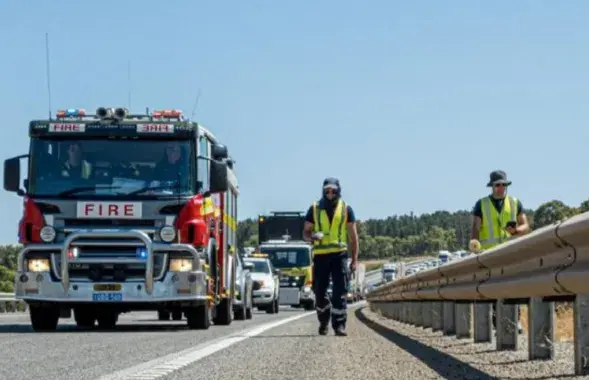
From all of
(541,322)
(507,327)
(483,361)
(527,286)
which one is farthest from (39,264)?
(527,286)

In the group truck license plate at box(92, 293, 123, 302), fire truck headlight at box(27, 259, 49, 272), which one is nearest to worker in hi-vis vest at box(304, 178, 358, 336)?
truck license plate at box(92, 293, 123, 302)

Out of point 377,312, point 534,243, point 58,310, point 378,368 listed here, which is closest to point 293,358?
point 378,368

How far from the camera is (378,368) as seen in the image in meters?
8.70

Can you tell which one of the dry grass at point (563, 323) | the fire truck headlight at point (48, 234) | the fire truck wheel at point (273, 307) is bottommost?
the fire truck wheel at point (273, 307)

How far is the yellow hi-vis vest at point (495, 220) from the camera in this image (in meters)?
13.1

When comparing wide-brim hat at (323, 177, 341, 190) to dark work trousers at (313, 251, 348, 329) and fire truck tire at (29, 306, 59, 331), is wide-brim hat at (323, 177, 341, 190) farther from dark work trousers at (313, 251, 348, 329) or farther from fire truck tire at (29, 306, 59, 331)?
fire truck tire at (29, 306, 59, 331)

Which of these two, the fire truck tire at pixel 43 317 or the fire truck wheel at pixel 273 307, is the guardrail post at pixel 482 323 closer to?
the fire truck tire at pixel 43 317

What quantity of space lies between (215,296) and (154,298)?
7.77ft

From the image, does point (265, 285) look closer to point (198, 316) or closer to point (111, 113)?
point (198, 316)

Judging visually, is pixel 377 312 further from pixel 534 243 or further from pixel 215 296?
pixel 534 243

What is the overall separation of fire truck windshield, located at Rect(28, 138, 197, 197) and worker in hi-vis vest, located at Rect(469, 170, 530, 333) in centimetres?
440

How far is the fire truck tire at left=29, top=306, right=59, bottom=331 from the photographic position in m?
16.3

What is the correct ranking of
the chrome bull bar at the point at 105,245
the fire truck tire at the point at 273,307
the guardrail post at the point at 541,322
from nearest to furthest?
the guardrail post at the point at 541,322
the chrome bull bar at the point at 105,245
the fire truck tire at the point at 273,307

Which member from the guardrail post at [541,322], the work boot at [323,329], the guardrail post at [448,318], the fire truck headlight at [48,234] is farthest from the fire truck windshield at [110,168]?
the guardrail post at [541,322]
